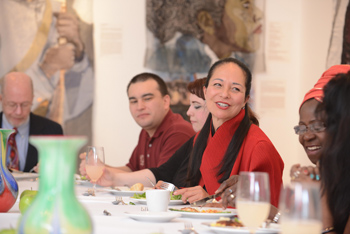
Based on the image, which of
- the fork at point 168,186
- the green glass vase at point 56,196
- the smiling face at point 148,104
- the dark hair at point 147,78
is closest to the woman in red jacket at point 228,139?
the fork at point 168,186

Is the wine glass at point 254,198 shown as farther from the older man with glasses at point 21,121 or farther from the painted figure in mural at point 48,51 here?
the painted figure in mural at point 48,51

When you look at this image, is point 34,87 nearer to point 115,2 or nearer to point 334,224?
point 115,2

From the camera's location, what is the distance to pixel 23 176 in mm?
3510

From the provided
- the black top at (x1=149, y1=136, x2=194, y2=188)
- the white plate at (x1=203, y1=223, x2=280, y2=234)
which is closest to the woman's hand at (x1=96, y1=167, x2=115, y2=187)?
the black top at (x1=149, y1=136, x2=194, y2=188)

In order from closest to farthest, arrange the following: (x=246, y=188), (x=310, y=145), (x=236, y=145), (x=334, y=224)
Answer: (x=246, y=188), (x=334, y=224), (x=310, y=145), (x=236, y=145)

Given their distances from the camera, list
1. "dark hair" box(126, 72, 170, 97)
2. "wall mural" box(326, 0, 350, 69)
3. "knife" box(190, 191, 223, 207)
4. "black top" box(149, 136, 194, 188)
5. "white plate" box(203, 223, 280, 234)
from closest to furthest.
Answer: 1. "white plate" box(203, 223, 280, 234)
2. "knife" box(190, 191, 223, 207)
3. "black top" box(149, 136, 194, 188)
4. "dark hair" box(126, 72, 170, 97)
5. "wall mural" box(326, 0, 350, 69)

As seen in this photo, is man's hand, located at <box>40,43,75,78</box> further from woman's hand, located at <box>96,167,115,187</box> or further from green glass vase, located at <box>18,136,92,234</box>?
green glass vase, located at <box>18,136,92,234</box>

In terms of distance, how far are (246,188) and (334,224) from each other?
0.49 meters

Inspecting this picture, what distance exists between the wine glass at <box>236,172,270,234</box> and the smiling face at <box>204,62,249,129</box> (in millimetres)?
1414

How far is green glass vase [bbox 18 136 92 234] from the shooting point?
97 centimetres

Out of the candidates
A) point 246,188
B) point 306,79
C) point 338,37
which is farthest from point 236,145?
point 306,79

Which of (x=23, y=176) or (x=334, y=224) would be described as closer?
(x=334, y=224)

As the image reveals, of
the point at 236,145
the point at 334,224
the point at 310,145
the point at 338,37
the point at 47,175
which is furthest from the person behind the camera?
the point at 338,37

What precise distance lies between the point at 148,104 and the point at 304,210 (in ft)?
10.3
